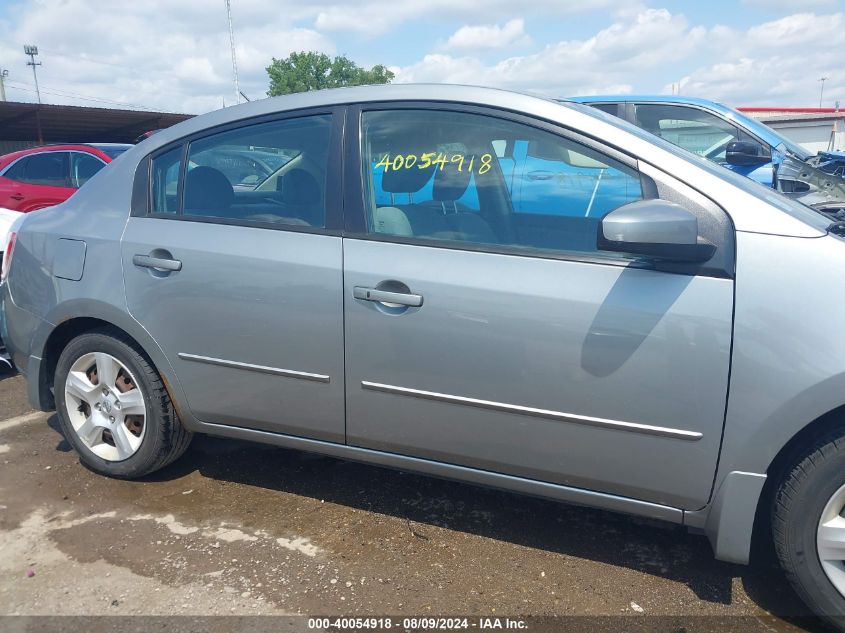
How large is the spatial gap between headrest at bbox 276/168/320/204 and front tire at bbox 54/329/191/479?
0.98 meters

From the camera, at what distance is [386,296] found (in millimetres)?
2518

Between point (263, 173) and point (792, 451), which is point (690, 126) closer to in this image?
point (263, 173)

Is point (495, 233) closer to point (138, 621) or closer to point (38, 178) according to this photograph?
point (138, 621)

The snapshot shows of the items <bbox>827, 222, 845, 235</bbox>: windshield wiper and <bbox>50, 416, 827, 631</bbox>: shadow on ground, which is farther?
<bbox>50, 416, 827, 631</bbox>: shadow on ground

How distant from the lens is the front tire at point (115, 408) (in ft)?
10.2

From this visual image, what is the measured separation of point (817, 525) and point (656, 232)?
1009 millimetres

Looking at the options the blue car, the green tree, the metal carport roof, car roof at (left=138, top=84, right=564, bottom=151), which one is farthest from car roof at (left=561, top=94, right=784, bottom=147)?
the green tree

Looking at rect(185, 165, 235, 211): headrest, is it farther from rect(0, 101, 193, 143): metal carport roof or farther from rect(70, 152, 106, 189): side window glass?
rect(0, 101, 193, 143): metal carport roof

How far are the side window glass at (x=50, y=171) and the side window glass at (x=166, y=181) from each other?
6.81 m

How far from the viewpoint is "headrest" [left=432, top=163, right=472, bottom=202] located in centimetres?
263

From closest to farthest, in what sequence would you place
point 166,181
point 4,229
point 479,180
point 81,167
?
point 479,180
point 166,181
point 4,229
point 81,167

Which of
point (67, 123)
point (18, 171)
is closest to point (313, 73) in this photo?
point (67, 123)

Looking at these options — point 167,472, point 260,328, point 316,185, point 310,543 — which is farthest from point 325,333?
point 167,472

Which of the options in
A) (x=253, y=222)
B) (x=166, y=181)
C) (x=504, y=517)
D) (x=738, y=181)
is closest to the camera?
(x=738, y=181)
